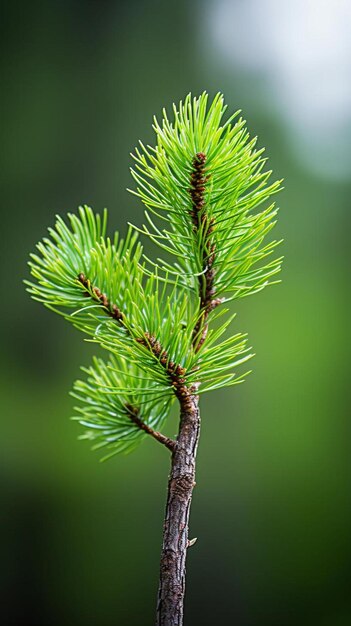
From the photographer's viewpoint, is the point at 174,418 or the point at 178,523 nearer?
the point at 178,523

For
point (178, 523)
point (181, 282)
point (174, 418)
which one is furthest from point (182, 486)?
point (174, 418)

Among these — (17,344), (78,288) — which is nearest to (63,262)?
(78,288)

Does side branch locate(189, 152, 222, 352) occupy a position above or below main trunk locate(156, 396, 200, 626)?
above

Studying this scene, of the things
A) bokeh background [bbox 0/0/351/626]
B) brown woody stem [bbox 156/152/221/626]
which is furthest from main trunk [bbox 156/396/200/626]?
bokeh background [bbox 0/0/351/626]

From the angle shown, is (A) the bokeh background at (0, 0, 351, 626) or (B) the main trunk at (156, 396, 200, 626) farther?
(A) the bokeh background at (0, 0, 351, 626)

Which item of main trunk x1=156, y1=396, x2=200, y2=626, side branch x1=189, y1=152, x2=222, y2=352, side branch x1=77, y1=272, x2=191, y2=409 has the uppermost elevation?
side branch x1=189, y1=152, x2=222, y2=352

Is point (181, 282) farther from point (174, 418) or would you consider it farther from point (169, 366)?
point (174, 418)

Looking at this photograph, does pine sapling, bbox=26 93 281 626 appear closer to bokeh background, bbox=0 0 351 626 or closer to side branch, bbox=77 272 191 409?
side branch, bbox=77 272 191 409

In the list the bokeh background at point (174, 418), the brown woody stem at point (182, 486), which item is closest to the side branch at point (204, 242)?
the brown woody stem at point (182, 486)
